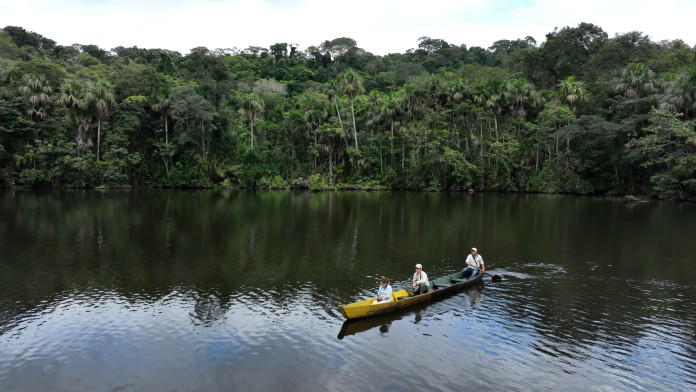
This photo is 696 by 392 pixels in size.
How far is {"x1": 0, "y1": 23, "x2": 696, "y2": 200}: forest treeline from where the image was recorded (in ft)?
214

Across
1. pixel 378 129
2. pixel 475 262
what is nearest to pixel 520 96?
pixel 378 129

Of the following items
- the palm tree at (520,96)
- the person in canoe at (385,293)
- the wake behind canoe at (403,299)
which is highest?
the palm tree at (520,96)

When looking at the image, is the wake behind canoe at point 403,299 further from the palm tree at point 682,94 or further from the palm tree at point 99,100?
the palm tree at point 99,100

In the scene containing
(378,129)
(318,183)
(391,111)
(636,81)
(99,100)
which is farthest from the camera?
(378,129)

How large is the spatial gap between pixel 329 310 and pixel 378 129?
64.5 meters

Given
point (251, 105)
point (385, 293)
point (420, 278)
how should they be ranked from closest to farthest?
point (385, 293) < point (420, 278) < point (251, 105)

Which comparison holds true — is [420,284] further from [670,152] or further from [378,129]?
[378,129]

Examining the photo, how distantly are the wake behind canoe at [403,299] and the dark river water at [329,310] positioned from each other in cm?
34

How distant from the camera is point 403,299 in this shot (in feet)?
58.5

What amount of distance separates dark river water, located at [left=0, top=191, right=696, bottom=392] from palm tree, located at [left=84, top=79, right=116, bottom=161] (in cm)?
3499

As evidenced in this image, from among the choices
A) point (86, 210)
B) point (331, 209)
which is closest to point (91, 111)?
point (86, 210)

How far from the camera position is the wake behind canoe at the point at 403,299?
16422mm

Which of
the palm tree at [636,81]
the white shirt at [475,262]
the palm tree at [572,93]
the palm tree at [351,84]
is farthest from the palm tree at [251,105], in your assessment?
the white shirt at [475,262]

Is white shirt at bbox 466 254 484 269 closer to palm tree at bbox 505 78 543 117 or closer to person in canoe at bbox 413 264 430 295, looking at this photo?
person in canoe at bbox 413 264 430 295
